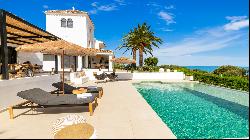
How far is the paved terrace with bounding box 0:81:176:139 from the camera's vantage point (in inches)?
242

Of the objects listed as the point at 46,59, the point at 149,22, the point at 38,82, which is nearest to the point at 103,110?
the point at 38,82

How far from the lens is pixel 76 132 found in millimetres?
5547

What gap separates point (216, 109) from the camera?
1106cm

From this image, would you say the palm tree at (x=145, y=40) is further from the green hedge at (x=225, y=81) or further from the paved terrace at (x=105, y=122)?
the paved terrace at (x=105, y=122)

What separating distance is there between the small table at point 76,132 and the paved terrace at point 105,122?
0.47m

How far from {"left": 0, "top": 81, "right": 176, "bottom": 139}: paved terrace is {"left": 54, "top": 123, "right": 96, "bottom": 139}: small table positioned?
47cm

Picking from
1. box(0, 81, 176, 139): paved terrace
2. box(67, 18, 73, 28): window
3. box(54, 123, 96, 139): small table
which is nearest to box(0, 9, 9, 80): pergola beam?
box(0, 81, 176, 139): paved terrace

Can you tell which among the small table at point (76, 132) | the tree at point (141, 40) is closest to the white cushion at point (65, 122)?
the small table at point (76, 132)

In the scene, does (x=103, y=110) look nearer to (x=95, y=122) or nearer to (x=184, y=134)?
(x=95, y=122)

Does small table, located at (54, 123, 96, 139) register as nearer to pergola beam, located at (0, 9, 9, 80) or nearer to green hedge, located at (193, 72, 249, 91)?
pergola beam, located at (0, 9, 9, 80)

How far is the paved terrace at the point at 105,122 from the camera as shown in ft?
20.2

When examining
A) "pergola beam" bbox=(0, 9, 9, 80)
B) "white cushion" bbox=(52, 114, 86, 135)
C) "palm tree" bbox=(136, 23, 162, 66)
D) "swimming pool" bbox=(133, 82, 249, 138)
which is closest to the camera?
"white cushion" bbox=(52, 114, 86, 135)

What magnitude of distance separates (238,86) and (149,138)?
48.9ft

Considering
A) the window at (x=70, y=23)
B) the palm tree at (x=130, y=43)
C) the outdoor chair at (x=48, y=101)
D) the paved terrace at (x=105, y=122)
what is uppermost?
the window at (x=70, y=23)
